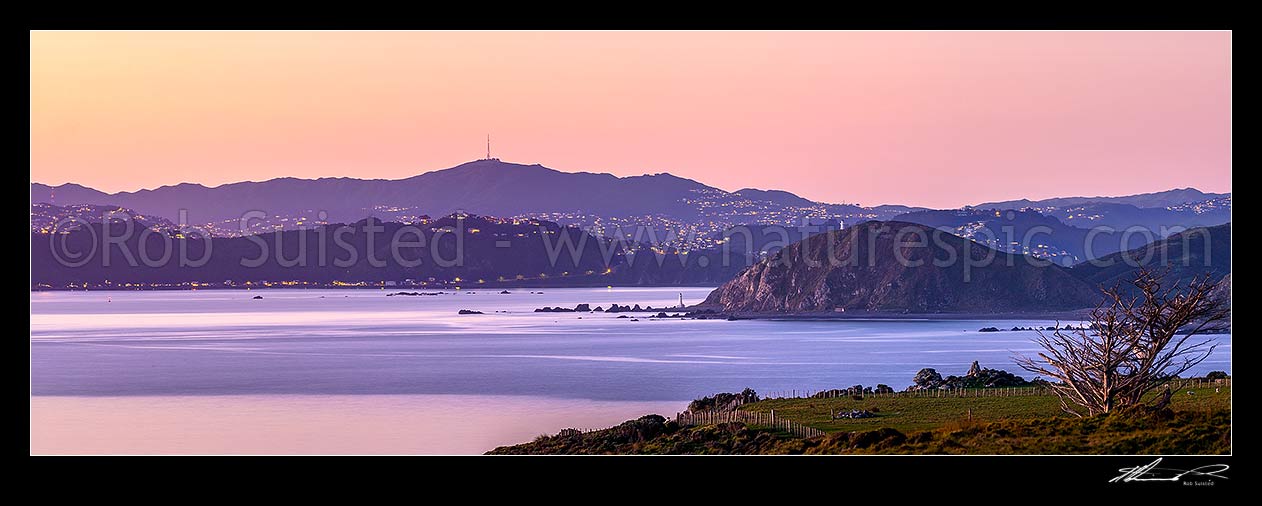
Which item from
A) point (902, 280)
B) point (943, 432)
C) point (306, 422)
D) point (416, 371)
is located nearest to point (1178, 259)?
point (902, 280)

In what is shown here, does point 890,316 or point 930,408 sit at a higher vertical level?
point 930,408

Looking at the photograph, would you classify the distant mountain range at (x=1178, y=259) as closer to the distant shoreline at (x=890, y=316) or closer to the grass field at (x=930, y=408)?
the distant shoreline at (x=890, y=316)

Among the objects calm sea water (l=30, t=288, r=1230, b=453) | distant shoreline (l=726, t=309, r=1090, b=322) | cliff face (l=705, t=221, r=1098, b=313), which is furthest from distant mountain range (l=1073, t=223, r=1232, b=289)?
calm sea water (l=30, t=288, r=1230, b=453)

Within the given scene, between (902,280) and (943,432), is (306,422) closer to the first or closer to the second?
(943,432)

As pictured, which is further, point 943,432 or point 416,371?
point 416,371

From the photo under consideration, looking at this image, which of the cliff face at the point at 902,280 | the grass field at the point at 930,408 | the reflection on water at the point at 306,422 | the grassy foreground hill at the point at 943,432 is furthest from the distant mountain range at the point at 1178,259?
the grassy foreground hill at the point at 943,432

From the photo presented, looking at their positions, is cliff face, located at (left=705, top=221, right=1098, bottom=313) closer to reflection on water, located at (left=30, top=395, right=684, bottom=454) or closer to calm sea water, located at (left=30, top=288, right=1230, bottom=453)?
calm sea water, located at (left=30, top=288, right=1230, bottom=453)
